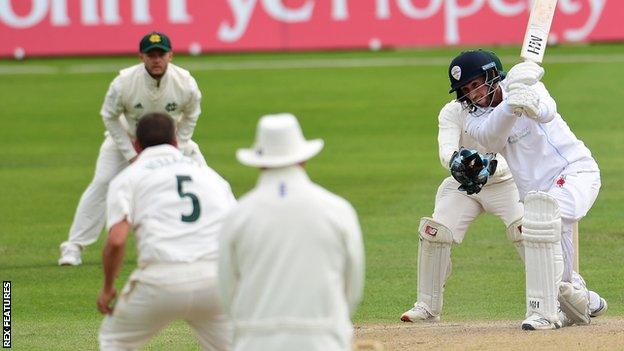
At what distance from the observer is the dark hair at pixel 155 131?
7.74 m

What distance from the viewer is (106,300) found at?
758 centimetres

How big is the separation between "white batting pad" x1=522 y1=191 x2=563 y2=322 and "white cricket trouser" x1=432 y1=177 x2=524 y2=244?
1146mm

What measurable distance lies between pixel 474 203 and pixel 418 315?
2.89 ft

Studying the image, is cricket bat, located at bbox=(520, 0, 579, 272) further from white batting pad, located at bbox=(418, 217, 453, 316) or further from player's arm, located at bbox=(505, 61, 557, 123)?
white batting pad, located at bbox=(418, 217, 453, 316)

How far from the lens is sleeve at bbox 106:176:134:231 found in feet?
24.7

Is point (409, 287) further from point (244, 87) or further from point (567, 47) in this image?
point (567, 47)

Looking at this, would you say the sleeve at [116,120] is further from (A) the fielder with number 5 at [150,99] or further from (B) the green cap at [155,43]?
(B) the green cap at [155,43]

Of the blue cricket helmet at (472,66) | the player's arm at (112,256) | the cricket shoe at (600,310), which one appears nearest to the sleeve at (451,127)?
the blue cricket helmet at (472,66)

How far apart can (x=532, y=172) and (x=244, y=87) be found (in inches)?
639

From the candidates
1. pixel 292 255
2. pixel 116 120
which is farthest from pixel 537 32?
pixel 116 120

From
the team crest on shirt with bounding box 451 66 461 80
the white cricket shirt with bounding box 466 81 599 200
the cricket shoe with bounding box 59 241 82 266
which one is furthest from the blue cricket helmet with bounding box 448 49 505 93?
the cricket shoe with bounding box 59 241 82 266

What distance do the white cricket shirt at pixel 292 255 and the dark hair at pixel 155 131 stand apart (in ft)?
3.79

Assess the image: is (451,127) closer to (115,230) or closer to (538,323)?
(538,323)

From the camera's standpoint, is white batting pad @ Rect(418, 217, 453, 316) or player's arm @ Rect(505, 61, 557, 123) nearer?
player's arm @ Rect(505, 61, 557, 123)
